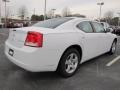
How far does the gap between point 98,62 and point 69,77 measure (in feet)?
6.02

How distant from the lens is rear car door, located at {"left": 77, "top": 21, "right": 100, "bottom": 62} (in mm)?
4398

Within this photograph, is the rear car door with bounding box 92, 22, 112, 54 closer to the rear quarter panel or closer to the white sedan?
the white sedan

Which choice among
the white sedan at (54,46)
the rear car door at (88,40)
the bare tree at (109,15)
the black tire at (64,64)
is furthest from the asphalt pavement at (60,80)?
the bare tree at (109,15)

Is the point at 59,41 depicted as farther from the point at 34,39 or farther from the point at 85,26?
the point at 85,26

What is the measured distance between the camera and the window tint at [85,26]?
14.6 ft

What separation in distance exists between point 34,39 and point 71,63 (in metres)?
1.29

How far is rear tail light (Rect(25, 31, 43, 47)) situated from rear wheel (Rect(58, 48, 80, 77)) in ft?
2.55

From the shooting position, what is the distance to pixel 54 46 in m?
3.46

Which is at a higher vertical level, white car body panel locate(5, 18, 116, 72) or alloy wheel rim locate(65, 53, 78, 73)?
white car body panel locate(5, 18, 116, 72)

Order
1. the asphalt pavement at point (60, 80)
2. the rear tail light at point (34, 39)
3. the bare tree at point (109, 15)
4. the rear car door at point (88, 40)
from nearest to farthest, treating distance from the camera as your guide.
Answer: the rear tail light at point (34, 39) → the asphalt pavement at point (60, 80) → the rear car door at point (88, 40) → the bare tree at point (109, 15)

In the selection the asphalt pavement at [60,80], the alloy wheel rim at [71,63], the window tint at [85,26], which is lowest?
the asphalt pavement at [60,80]

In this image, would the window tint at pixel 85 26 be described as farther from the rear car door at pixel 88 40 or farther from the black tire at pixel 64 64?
the black tire at pixel 64 64


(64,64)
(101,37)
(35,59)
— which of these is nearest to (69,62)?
(64,64)

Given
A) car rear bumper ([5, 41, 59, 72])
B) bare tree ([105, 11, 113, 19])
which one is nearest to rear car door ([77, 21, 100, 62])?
car rear bumper ([5, 41, 59, 72])
